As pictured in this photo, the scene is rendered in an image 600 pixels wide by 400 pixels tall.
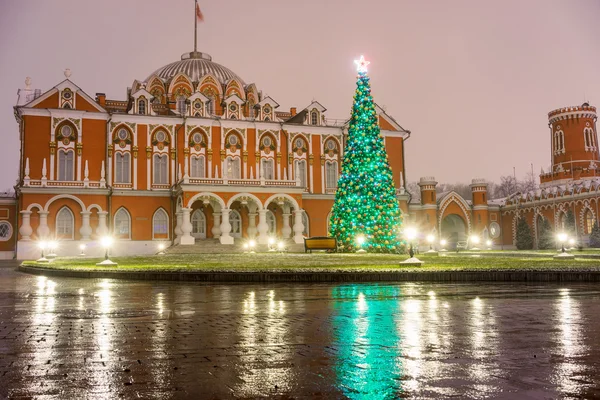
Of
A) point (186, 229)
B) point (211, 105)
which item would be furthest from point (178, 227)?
point (211, 105)

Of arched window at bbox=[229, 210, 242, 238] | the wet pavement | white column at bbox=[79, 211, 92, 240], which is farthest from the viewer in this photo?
arched window at bbox=[229, 210, 242, 238]

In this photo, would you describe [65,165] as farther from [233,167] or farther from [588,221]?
[588,221]

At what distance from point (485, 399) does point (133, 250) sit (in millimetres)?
41273

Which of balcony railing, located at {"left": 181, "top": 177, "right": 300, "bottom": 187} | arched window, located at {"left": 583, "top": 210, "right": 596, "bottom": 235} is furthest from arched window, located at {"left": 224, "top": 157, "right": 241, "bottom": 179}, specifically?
arched window, located at {"left": 583, "top": 210, "right": 596, "bottom": 235}

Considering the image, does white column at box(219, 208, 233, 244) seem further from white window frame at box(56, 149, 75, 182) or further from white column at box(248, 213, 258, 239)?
white window frame at box(56, 149, 75, 182)

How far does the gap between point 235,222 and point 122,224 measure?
8.27 m

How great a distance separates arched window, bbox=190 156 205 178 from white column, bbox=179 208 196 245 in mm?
5560

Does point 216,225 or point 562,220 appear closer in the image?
point 216,225

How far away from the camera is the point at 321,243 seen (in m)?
32.2

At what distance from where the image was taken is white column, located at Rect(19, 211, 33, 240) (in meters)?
39.6

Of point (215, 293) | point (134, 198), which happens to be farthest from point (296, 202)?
point (215, 293)

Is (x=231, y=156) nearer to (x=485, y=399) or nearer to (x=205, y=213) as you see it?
(x=205, y=213)

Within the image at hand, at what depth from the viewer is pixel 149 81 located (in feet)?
160

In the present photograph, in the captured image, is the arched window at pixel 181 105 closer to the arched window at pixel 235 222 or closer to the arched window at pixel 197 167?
the arched window at pixel 197 167
